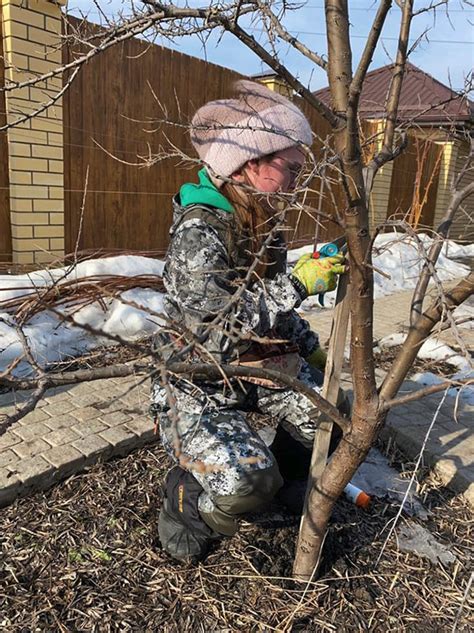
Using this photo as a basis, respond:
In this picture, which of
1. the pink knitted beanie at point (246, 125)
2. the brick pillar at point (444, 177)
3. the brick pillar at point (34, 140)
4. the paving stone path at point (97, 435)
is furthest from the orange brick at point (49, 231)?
the brick pillar at point (444, 177)

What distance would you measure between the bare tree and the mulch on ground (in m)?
0.15

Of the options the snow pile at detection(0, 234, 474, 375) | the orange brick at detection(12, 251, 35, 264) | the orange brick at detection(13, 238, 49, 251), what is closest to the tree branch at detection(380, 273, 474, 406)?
the snow pile at detection(0, 234, 474, 375)

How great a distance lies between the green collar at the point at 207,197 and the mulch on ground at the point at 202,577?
121 centimetres

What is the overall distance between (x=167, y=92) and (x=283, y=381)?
5258 mm

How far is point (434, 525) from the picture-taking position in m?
2.12

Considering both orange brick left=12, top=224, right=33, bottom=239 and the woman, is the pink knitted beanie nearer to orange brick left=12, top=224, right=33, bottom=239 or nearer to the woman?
the woman

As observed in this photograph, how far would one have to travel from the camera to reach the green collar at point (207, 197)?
1889 mm

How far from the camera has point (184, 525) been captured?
71.5 inches

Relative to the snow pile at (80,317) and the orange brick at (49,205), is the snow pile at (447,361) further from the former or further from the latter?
the orange brick at (49,205)

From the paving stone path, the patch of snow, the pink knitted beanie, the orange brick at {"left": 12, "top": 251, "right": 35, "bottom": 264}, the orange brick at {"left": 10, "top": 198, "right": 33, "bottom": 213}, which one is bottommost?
the paving stone path

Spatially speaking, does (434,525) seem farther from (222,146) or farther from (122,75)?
(122,75)

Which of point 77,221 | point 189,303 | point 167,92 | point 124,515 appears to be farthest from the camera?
point 167,92

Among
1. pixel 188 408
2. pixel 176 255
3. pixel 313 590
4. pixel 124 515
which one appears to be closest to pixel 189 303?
pixel 176 255

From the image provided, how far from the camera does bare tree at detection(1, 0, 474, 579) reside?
106 cm
